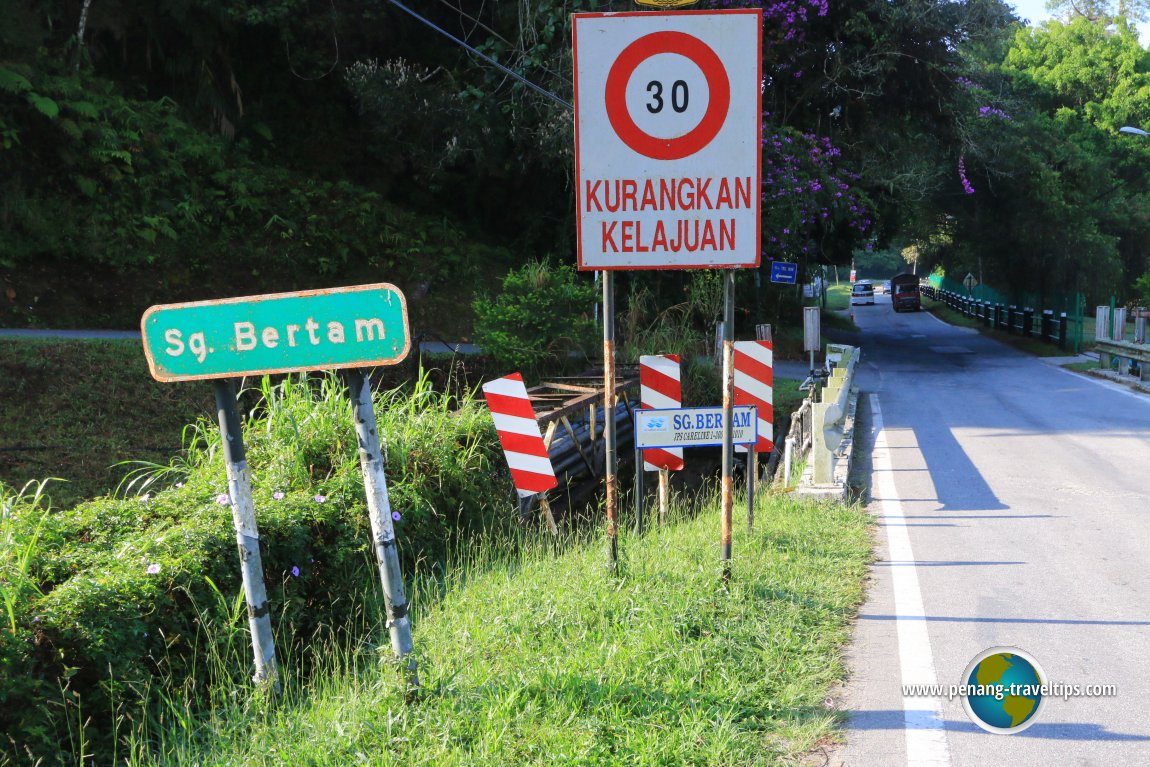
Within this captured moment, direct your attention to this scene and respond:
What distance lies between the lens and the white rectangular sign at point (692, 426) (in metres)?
7.03

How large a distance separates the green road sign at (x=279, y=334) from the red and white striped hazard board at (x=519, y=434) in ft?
13.5

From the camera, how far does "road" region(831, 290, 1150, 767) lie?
13.7 ft

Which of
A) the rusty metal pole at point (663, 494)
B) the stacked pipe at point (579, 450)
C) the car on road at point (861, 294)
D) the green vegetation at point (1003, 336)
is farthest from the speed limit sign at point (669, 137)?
the car on road at point (861, 294)

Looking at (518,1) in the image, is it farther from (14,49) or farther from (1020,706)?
(1020,706)

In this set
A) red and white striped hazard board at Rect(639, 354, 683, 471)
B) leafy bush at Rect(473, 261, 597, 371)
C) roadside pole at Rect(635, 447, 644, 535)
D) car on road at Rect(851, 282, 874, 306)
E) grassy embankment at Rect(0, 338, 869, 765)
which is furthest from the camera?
car on road at Rect(851, 282, 874, 306)

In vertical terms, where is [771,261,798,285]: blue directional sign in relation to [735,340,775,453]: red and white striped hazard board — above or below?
above

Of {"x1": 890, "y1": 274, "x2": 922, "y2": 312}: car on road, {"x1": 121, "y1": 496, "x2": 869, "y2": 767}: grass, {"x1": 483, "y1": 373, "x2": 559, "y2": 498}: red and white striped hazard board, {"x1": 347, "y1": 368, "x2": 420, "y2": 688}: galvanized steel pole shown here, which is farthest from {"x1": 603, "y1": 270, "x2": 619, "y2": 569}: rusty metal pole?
{"x1": 890, "y1": 274, "x2": 922, "y2": 312}: car on road

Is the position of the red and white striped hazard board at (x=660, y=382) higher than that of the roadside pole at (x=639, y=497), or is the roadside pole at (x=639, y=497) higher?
the red and white striped hazard board at (x=660, y=382)

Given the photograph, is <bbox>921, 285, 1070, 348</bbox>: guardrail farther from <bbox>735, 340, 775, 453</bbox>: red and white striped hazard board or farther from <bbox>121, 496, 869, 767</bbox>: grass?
<bbox>121, 496, 869, 767</bbox>: grass

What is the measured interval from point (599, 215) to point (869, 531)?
3844 mm

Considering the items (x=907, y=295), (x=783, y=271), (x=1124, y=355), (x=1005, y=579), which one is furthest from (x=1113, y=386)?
(x=907, y=295)

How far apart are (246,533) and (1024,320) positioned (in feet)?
113

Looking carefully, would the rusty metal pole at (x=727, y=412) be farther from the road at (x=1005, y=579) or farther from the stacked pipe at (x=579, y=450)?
the stacked pipe at (x=579, y=450)

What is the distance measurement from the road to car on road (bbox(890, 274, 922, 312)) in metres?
45.4
